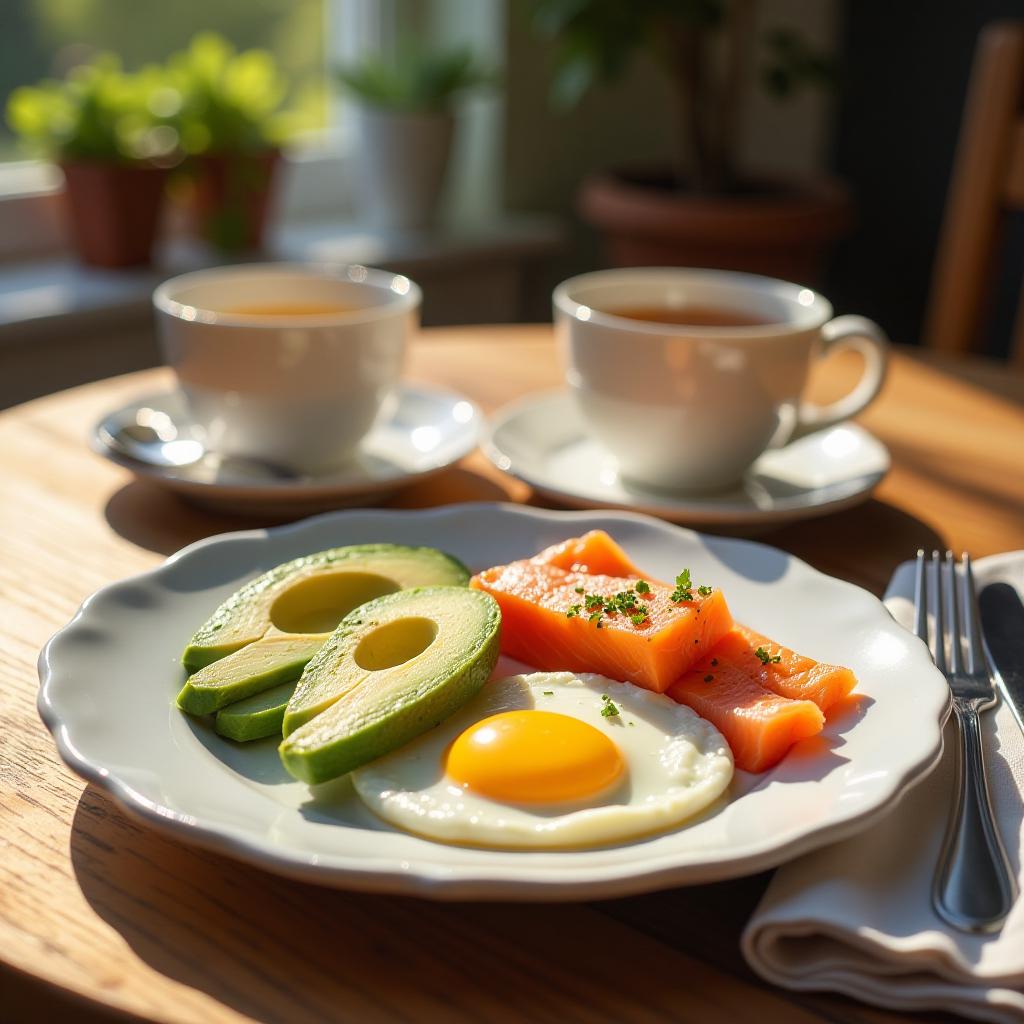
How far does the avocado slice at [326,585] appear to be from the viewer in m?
0.72

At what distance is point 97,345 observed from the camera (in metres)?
2.10

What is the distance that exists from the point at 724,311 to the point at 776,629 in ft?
1.64

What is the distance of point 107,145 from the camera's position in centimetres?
206

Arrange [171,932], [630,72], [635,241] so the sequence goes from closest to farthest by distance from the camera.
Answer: [171,932] → [635,241] → [630,72]

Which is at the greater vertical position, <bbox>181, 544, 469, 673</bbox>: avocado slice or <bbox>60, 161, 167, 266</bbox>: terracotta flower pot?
<bbox>181, 544, 469, 673</bbox>: avocado slice

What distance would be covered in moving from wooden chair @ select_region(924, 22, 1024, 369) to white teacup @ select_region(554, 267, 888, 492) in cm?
66

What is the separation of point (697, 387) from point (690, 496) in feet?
0.34

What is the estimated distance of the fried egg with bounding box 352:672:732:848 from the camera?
0.55 metres

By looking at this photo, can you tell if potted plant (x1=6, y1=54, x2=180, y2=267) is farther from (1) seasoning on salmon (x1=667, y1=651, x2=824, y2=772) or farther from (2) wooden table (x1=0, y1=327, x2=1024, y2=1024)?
(1) seasoning on salmon (x1=667, y1=651, x2=824, y2=772)

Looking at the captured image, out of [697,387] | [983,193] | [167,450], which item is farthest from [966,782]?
[983,193]

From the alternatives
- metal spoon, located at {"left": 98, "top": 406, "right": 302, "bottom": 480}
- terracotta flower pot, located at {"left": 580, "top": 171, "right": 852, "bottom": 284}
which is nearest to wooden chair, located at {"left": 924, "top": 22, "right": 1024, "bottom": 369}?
terracotta flower pot, located at {"left": 580, "top": 171, "right": 852, "bottom": 284}

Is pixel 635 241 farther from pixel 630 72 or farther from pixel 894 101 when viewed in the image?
pixel 894 101

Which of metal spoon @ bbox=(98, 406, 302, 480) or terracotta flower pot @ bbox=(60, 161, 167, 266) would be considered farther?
terracotta flower pot @ bbox=(60, 161, 167, 266)

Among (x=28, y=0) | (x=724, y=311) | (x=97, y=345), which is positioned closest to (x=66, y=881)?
(x=724, y=311)
